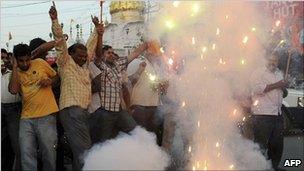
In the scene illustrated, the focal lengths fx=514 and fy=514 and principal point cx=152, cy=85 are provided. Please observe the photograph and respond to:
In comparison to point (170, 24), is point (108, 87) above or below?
below

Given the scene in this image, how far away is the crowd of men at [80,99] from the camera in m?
6.25

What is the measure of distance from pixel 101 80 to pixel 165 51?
100cm

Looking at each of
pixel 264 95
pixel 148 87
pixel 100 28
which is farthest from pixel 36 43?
pixel 264 95

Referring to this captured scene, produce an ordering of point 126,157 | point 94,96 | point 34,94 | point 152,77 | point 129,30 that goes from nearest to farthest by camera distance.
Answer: point 126,157 → point 34,94 → point 94,96 → point 152,77 → point 129,30

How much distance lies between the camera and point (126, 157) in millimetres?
4156

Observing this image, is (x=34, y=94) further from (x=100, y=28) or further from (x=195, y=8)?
(x=195, y=8)

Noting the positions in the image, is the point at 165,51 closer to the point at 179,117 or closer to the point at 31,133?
the point at 179,117

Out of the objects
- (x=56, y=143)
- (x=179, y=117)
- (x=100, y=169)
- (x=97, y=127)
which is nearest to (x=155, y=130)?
(x=179, y=117)

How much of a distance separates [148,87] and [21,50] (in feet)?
6.67

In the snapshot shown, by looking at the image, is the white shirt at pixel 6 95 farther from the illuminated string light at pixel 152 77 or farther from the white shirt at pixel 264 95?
the white shirt at pixel 264 95

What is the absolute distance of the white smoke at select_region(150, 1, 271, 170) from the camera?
261 inches

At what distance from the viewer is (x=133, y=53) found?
24.2ft

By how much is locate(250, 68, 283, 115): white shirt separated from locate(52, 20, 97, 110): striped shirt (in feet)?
8.02

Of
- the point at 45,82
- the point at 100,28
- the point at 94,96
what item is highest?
the point at 100,28
